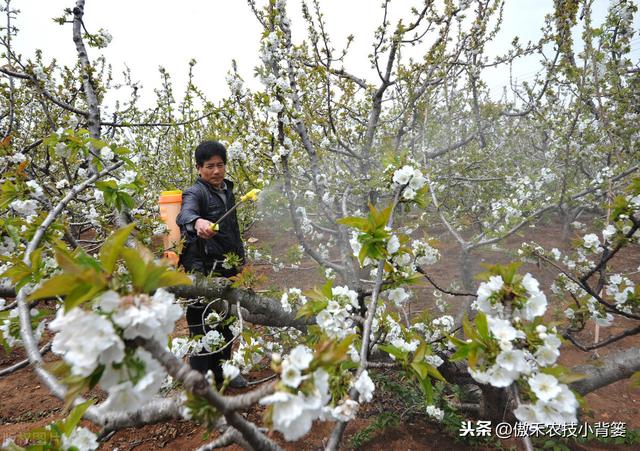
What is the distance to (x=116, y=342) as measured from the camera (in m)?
0.61

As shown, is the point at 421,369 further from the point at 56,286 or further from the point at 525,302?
the point at 56,286

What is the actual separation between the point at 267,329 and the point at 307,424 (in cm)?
321

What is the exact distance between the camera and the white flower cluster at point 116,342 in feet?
1.96

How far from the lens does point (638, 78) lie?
466 centimetres

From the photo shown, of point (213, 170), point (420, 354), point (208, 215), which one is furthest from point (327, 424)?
point (213, 170)

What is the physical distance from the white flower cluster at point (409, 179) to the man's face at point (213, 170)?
1648 millimetres

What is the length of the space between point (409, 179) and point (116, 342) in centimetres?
166

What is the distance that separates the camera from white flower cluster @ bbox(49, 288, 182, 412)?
1.96 feet

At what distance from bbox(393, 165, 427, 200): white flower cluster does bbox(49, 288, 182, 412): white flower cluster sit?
153cm

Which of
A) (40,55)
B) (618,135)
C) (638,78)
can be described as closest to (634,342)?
(618,135)

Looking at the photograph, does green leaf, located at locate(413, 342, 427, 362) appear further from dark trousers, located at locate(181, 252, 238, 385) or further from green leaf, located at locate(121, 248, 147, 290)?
dark trousers, located at locate(181, 252, 238, 385)

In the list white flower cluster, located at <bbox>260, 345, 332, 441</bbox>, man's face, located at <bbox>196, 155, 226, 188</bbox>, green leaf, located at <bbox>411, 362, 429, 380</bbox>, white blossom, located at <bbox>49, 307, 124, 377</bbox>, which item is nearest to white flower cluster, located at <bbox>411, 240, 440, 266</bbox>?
green leaf, located at <bbox>411, 362, 429, 380</bbox>

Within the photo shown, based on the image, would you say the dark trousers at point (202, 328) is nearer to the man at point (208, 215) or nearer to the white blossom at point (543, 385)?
the man at point (208, 215)

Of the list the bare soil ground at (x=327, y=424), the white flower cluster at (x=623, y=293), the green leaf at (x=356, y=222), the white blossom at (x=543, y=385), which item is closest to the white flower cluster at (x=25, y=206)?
the bare soil ground at (x=327, y=424)
